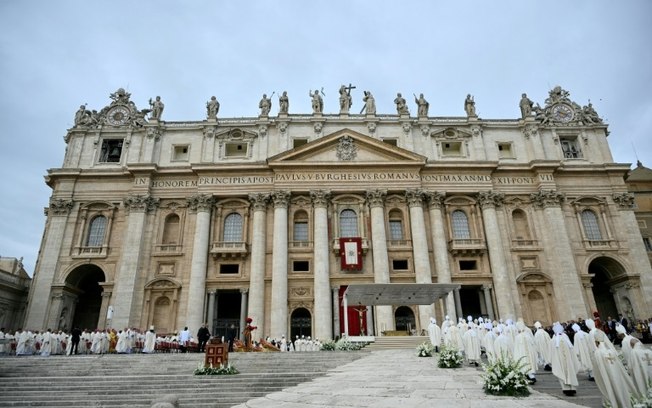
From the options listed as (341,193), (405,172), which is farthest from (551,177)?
(341,193)

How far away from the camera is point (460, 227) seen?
3612 cm

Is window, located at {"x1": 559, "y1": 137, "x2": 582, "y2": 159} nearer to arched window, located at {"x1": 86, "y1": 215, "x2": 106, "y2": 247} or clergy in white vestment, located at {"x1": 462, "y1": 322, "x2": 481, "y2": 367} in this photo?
clergy in white vestment, located at {"x1": 462, "y1": 322, "x2": 481, "y2": 367}

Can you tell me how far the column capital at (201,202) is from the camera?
114ft

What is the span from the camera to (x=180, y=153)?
38.6m

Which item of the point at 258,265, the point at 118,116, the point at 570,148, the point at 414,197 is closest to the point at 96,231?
the point at 118,116

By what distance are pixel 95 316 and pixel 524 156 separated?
41.5 metres

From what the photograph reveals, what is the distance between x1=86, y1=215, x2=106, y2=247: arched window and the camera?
35000mm

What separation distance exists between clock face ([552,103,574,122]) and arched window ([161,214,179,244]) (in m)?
37.0

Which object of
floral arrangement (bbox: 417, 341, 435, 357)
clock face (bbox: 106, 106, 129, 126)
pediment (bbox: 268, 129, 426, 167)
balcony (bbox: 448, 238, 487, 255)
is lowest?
floral arrangement (bbox: 417, 341, 435, 357)

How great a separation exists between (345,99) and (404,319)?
68.7 feet

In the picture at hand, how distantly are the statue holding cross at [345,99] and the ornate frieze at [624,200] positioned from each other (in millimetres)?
25136

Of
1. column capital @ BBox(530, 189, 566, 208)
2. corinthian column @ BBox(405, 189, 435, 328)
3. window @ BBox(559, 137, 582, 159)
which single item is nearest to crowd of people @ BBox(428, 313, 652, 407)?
corinthian column @ BBox(405, 189, 435, 328)

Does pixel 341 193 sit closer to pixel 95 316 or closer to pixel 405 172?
pixel 405 172

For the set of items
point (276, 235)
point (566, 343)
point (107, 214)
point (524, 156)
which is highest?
point (524, 156)
